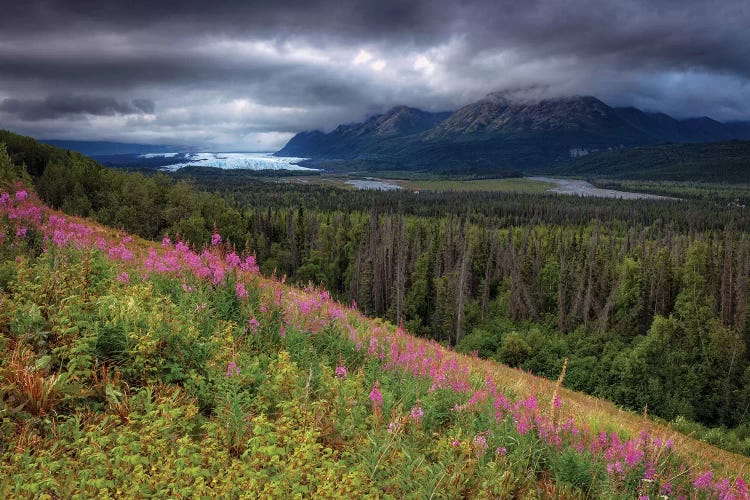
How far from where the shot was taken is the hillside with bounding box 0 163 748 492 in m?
5.27

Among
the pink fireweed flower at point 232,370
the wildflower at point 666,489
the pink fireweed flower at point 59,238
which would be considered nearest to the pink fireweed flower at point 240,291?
the pink fireweed flower at point 232,370

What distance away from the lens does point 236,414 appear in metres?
6.02

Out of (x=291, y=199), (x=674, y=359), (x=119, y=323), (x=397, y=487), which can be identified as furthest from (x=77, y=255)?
(x=291, y=199)

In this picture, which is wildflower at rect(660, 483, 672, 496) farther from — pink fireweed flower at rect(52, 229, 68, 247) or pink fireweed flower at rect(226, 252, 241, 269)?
pink fireweed flower at rect(52, 229, 68, 247)

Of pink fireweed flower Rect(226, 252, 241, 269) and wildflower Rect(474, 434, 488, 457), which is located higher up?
pink fireweed flower Rect(226, 252, 241, 269)

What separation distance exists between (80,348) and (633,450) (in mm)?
8103

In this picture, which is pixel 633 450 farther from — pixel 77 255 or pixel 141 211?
pixel 141 211

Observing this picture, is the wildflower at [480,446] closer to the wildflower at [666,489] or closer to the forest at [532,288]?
the wildflower at [666,489]

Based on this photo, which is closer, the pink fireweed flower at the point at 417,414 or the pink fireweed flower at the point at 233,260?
the pink fireweed flower at the point at 417,414

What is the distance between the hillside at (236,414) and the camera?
5.27 metres

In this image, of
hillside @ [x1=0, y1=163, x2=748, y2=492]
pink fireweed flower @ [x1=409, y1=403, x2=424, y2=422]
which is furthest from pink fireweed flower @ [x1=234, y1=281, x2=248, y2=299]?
pink fireweed flower @ [x1=409, y1=403, x2=424, y2=422]

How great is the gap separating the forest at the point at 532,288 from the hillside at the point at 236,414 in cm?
3532

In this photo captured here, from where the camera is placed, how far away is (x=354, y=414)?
22.1ft

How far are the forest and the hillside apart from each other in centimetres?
3532
